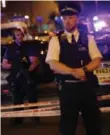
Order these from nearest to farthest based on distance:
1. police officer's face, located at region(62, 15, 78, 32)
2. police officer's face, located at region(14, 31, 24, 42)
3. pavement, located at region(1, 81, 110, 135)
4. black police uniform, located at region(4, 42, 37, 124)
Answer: police officer's face, located at region(62, 15, 78, 32) < pavement, located at region(1, 81, 110, 135) < police officer's face, located at region(14, 31, 24, 42) < black police uniform, located at region(4, 42, 37, 124)

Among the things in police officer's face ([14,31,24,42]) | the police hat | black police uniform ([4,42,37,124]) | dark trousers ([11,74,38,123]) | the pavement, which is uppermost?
the police hat

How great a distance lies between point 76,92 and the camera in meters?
4.69

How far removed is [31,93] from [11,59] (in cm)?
68

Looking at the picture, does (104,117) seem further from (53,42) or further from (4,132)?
(53,42)

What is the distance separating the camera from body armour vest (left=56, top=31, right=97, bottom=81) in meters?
4.69

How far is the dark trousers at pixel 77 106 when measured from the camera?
4691 millimetres

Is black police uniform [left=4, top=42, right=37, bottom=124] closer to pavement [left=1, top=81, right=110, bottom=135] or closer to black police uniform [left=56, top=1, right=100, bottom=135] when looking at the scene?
pavement [left=1, top=81, right=110, bottom=135]

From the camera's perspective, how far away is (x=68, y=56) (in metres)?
4.70

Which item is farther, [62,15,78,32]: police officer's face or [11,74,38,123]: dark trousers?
[11,74,38,123]: dark trousers

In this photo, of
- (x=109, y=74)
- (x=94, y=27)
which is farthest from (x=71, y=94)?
(x=94, y=27)

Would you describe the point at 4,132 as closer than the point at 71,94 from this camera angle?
No

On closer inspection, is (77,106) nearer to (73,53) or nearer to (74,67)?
(74,67)

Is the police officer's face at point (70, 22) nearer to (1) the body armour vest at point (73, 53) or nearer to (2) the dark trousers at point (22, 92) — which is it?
(1) the body armour vest at point (73, 53)

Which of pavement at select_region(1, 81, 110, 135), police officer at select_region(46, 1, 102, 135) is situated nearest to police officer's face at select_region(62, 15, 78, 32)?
police officer at select_region(46, 1, 102, 135)
